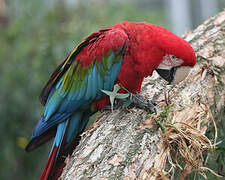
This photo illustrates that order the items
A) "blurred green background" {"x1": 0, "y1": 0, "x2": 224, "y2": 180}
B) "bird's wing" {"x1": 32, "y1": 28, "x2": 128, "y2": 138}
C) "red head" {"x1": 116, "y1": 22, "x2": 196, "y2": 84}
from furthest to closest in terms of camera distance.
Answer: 1. "blurred green background" {"x1": 0, "y1": 0, "x2": 224, "y2": 180}
2. "bird's wing" {"x1": 32, "y1": 28, "x2": 128, "y2": 138}
3. "red head" {"x1": 116, "y1": 22, "x2": 196, "y2": 84}

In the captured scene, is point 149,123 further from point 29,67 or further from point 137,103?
point 29,67

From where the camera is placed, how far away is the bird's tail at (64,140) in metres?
1.68

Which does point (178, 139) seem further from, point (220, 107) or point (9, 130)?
point (9, 130)

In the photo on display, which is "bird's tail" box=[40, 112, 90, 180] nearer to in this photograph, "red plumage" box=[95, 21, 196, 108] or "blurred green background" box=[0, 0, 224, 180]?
"red plumage" box=[95, 21, 196, 108]

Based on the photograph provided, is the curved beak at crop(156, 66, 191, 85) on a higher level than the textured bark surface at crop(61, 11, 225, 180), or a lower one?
higher

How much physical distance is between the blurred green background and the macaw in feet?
3.68

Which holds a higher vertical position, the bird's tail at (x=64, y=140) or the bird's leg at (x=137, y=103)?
the bird's leg at (x=137, y=103)

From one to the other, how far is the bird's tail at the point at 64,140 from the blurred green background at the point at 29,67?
48.4 inches

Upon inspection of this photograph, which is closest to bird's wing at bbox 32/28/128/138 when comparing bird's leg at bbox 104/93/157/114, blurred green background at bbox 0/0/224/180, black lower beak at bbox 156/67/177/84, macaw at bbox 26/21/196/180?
macaw at bbox 26/21/196/180

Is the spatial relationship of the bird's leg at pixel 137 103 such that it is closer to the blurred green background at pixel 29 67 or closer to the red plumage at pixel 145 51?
the red plumage at pixel 145 51

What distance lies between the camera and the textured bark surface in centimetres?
125

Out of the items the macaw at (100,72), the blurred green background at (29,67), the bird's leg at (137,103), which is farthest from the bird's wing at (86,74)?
the blurred green background at (29,67)

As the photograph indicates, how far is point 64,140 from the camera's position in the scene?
70.0 inches

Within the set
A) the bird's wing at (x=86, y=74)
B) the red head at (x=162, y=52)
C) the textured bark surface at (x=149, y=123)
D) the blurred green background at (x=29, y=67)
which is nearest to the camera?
the textured bark surface at (x=149, y=123)
